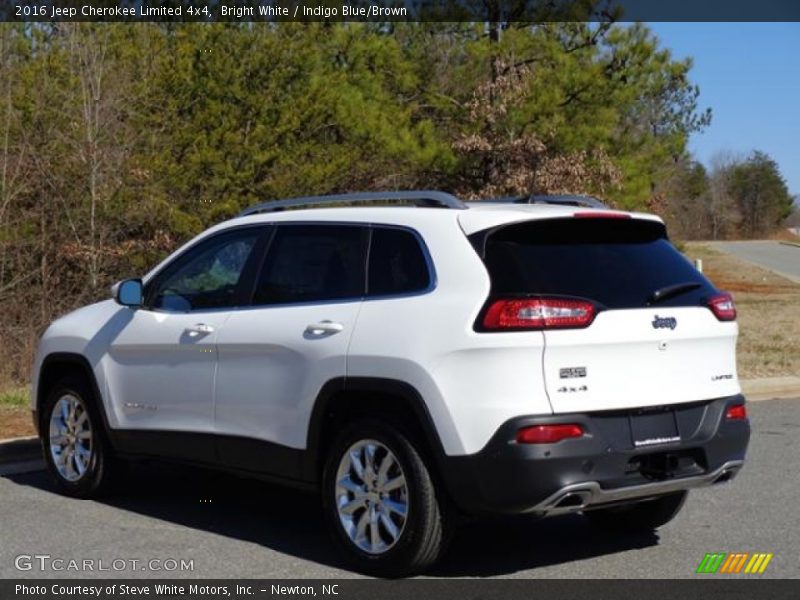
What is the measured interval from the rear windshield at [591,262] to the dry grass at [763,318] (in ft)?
26.7

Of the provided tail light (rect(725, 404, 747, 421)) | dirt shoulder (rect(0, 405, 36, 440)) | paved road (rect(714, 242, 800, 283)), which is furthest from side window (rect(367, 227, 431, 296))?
paved road (rect(714, 242, 800, 283))

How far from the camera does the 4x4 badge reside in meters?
6.12

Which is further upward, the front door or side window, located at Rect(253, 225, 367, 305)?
side window, located at Rect(253, 225, 367, 305)

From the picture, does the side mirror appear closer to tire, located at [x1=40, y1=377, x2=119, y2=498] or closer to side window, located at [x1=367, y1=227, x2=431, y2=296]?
tire, located at [x1=40, y1=377, x2=119, y2=498]

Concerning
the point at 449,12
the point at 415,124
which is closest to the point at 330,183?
the point at 415,124

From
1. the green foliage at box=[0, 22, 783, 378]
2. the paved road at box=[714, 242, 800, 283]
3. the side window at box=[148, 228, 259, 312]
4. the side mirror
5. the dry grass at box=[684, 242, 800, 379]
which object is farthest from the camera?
the paved road at box=[714, 242, 800, 283]

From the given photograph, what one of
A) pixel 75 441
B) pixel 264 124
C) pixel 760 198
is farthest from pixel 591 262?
pixel 760 198

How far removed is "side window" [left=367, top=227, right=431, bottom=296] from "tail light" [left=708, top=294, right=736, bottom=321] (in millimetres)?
1529

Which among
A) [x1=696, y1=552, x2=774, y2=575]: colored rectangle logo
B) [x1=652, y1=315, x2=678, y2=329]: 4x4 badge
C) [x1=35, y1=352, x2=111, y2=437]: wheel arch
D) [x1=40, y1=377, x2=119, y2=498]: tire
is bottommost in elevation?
[x1=696, y1=552, x2=774, y2=575]: colored rectangle logo

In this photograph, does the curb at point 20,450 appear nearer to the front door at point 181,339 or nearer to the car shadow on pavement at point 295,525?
the car shadow on pavement at point 295,525

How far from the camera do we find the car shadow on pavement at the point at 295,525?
6660 millimetres

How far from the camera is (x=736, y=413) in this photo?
650 cm

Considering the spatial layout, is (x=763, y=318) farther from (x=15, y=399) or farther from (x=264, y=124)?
(x=15, y=399)
